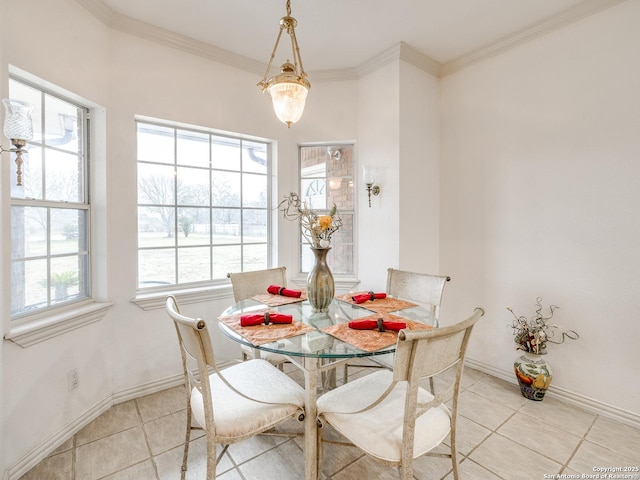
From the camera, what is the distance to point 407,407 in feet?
3.84

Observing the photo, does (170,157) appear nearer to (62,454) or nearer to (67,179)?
(67,179)

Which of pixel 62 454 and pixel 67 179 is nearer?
pixel 62 454

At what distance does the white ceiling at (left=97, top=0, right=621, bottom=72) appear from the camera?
222 centimetres

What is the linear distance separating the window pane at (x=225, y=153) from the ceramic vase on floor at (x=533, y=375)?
2996mm

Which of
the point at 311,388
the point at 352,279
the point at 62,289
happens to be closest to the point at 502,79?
the point at 352,279

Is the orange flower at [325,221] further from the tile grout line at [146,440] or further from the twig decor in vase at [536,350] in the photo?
the twig decor in vase at [536,350]

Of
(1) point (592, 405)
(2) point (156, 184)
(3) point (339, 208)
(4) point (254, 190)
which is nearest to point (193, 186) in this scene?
(2) point (156, 184)

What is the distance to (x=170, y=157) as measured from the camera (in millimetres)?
2689

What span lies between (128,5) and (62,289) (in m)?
2.05

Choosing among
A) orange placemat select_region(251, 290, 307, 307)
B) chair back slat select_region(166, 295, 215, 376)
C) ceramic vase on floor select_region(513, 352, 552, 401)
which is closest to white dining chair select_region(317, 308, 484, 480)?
chair back slat select_region(166, 295, 215, 376)

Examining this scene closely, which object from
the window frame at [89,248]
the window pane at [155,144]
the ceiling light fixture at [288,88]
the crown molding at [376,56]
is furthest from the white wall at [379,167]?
the window frame at [89,248]

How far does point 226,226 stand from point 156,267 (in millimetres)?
711

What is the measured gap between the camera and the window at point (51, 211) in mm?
1799

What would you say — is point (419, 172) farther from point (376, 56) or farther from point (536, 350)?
point (536, 350)
